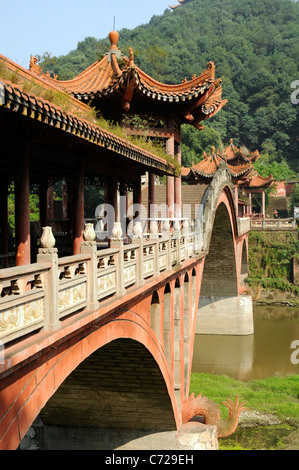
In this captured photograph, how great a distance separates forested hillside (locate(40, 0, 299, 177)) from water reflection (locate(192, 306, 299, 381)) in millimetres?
41091

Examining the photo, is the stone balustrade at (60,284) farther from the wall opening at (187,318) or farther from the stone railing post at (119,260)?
Answer: the wall opening at (187,318)

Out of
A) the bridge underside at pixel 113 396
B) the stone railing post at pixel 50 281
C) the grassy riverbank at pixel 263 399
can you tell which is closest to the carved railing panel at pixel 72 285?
the stone railing post at pixel 50 281

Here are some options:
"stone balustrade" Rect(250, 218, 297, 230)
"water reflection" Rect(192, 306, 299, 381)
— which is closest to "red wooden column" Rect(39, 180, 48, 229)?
"water reflection" Rect(192, 306, 299, 381)

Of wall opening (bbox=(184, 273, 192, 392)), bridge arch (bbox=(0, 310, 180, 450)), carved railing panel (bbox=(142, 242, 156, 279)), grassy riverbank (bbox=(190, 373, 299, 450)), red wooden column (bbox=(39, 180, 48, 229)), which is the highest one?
red wooden column (bbox=(39, 180, 48, 229))

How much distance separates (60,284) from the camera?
6395mm

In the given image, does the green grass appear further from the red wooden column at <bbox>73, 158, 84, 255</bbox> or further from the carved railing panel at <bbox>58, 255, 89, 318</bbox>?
the carved railing panel at <bbox>58, 255, 89, 318</bbox>

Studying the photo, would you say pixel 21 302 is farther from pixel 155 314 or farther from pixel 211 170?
pixel 211 170

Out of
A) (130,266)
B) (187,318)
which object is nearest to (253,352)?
(187,318)

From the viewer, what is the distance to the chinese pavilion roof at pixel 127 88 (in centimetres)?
1546

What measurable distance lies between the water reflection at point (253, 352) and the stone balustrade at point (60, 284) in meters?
19.9

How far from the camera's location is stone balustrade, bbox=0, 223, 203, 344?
536 centimetres

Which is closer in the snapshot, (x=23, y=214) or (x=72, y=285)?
(x=72, y=285)

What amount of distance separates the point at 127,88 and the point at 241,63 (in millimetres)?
114837

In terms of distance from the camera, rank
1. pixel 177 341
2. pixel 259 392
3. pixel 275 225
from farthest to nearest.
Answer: pixel 275 225 < pixel 259 392 < pixel 177 341
